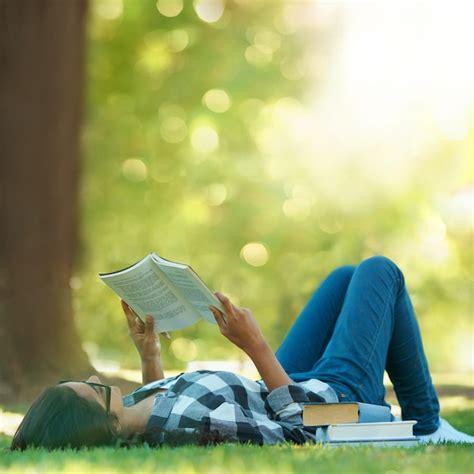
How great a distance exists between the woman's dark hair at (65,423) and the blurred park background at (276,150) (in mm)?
7182

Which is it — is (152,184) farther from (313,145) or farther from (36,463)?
(36,463)

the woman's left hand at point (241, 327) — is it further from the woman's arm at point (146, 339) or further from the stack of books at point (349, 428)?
the woman's arm at point (146, 339)

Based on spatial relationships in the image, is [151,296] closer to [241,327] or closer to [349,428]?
[241,327]

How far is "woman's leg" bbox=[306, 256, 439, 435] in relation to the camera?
396cm

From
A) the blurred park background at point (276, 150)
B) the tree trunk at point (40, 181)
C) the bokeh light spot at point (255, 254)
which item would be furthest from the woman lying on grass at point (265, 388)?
the bokeh light spot at point (255, 254)

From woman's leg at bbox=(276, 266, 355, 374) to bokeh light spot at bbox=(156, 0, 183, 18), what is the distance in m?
6.13

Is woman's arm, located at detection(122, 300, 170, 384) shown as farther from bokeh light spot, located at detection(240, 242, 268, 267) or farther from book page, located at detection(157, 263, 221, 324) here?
bokeh light spot, located at detection(240, 242, 268, 267)

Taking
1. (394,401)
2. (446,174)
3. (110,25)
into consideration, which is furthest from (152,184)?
(394,401)

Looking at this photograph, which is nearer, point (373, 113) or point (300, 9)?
point (373, 113)

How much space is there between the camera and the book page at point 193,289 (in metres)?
3.33

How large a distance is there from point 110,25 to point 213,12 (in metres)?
1.21

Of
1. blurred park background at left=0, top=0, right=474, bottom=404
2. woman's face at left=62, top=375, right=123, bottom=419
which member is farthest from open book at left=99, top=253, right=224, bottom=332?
blurred park background at left=0, top=0, right=474, bottom=404

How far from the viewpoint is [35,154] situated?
739 cm

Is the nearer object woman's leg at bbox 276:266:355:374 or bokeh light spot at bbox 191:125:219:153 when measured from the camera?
woman's leg at bbox 276:266:355:374
